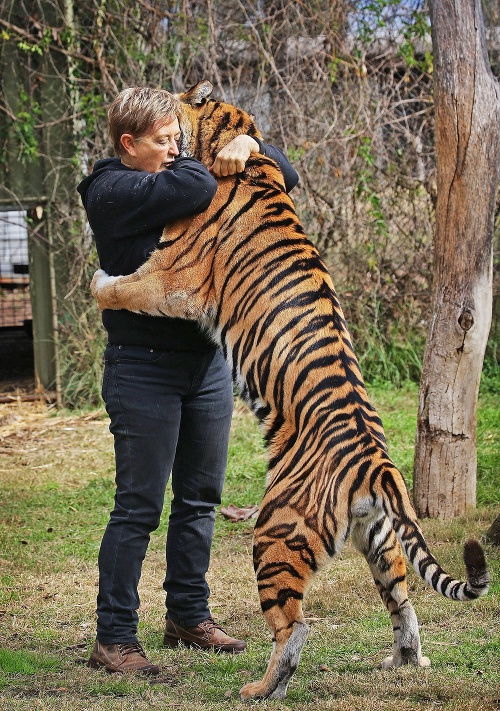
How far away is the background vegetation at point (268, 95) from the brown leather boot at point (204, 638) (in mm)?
5188

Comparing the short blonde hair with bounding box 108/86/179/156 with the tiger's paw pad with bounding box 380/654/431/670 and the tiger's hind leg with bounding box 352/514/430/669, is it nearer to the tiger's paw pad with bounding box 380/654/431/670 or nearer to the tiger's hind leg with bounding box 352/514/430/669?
the tiger's hind leg with bounding box 352/514/430/669

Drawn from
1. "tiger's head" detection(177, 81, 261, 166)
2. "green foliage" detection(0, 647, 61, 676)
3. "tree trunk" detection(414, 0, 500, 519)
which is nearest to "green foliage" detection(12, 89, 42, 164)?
"tree trunk" detection(414, 0, 500, 519)

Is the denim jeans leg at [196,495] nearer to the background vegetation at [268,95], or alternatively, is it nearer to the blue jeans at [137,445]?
the blue jeans at [137,445]

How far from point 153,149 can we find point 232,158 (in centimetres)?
32

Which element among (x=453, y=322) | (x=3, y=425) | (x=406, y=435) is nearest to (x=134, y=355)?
(x=453, y=322)

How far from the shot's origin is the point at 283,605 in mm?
3215

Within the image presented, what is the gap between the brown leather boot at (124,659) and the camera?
11.9 feet

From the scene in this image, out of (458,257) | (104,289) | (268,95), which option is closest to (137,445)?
(104,289)

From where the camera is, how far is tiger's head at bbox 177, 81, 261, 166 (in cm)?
395

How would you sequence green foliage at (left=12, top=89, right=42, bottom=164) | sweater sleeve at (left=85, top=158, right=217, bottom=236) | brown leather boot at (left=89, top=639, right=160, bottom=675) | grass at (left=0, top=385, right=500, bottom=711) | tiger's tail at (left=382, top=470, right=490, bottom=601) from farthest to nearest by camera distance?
green foliage at (left=12, top=89, right=42, bottom=164) → brown leather boot at (left=89, top=639, right=160, bottom=675) → sweater sleeve at (left=85, top=158, right=217, bottom=236) → grass at (left=0, top=385, right=500, bottom=711) → tiger's tail at (left=382, top=470, right=490, bottom=601)

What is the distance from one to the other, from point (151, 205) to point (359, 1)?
6.41 meters

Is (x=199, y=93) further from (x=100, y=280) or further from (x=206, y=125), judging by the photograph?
(x=100, y=280)

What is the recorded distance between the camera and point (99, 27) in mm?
8828

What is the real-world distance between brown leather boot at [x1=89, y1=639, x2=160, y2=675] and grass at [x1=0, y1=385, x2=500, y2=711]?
5 centimetres
